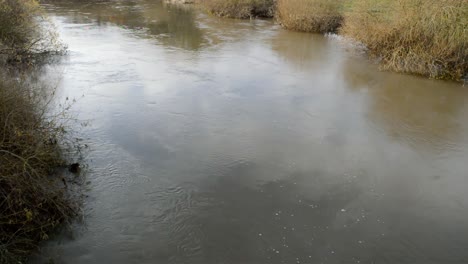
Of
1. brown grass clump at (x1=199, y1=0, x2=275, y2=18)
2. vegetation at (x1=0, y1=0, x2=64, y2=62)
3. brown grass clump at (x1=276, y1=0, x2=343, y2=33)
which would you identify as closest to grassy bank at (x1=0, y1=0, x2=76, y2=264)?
vegetation at (x1=0, y1=0, x2=64, y2=62)

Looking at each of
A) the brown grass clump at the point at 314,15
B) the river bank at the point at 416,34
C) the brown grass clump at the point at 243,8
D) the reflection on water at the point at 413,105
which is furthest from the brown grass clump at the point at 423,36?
the brown grass clump at the point at 243,8

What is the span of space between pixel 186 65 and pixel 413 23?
780cm

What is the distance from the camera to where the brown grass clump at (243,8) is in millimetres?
24109

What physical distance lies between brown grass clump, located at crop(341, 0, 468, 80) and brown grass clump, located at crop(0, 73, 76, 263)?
1184 centimetres

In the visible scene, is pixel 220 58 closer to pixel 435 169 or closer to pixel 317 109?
pixel 317 109

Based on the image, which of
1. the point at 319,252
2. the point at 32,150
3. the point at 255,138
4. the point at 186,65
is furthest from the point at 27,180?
the point at 186,65

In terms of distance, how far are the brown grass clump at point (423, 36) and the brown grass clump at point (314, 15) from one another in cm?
504

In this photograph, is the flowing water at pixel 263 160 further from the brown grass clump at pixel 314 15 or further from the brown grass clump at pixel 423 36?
the brown grass clump at pixel 314 15

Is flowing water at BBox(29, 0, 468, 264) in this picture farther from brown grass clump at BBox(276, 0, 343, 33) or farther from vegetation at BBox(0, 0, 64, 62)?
brown grass clump at BBox(276, 0, 343, 33)

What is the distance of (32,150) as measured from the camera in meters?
6.07

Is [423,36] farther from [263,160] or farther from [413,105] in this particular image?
[263,160]

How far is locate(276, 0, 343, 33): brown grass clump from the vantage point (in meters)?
20.0

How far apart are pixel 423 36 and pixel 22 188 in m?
12.9

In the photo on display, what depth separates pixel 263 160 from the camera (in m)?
8.38
